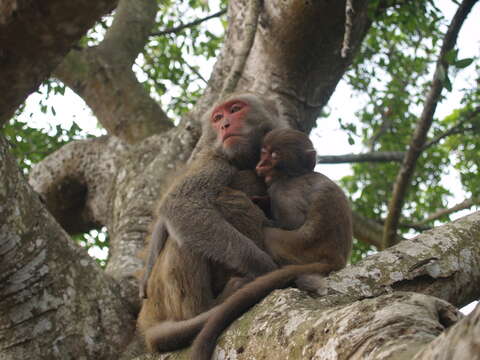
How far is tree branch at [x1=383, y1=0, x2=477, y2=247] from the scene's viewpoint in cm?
605

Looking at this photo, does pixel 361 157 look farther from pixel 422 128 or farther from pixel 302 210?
pixel 302 210

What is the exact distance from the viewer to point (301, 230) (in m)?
4.46

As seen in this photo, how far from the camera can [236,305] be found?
134 inches

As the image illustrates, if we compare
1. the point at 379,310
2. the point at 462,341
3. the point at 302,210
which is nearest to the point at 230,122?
the point at 302,210

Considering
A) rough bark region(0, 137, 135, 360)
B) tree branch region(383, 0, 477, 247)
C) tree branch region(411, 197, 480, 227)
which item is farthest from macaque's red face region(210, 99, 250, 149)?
tree branch region(411, 197, 480, 227)

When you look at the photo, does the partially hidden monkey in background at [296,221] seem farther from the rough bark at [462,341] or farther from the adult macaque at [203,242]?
the rough bark at [462,341]

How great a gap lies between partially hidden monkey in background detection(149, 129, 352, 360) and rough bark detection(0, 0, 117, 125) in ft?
5.25

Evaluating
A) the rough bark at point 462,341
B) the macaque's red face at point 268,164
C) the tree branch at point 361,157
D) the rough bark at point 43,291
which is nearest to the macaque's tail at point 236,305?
the rough bark at point 43,291

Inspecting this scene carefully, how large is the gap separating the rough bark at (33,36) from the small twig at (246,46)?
3005 mm

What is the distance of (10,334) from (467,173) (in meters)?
6.68

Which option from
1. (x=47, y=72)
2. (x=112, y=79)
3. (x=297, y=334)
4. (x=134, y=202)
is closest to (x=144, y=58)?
(x=112, y=79)

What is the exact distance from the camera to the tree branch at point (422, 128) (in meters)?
6.05

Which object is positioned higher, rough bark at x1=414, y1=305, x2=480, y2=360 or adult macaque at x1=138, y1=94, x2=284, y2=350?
adult macaque at x1=138, y1=94, x2=284, y2=350

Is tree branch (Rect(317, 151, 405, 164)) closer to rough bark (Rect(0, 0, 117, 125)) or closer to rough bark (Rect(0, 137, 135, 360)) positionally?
rough bark (Rect(0, 137, 135, 360))
